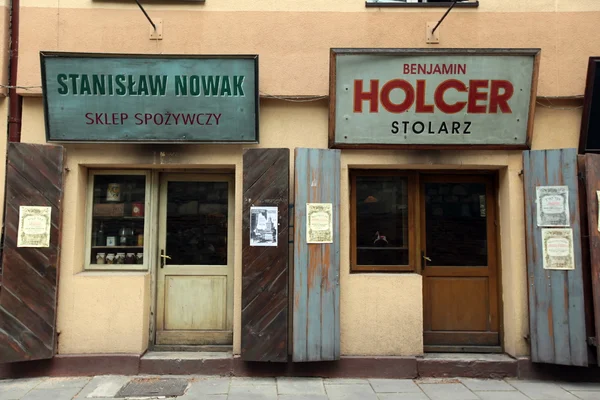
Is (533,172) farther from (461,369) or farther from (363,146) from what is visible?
(461,369)

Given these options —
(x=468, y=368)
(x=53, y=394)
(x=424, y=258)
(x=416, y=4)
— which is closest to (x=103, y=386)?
(x=53, y=394)

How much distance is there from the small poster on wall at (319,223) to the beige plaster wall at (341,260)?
253 mm

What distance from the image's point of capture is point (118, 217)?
545 cm

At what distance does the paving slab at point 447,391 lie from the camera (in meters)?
4.41

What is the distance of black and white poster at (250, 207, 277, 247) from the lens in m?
4.92

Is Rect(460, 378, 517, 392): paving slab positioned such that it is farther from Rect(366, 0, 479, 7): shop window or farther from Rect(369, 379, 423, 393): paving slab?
Rect(366, 0, 479, 7): shop window

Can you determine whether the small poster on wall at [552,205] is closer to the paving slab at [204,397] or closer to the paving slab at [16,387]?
the paving slab at [204,397]

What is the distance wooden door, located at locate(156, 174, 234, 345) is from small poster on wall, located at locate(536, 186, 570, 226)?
368 centimetres

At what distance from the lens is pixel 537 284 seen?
4863 mm

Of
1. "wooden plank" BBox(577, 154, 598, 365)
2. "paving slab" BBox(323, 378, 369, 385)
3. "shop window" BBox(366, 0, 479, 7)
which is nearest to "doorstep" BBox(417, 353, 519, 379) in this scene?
"paving slab" BBox(323, 378, 369, 385)

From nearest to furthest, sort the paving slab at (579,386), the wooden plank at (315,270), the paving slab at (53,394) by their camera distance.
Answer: the paving slab at (53,394), the paving slab at (579,386), the wooden plank at (315,270)

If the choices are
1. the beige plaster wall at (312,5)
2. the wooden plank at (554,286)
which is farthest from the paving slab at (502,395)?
the beige plaster wall at (312,5)

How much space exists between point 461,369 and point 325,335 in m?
1.66

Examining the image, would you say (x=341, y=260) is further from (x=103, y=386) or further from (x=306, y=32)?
(x=103, y=386)
